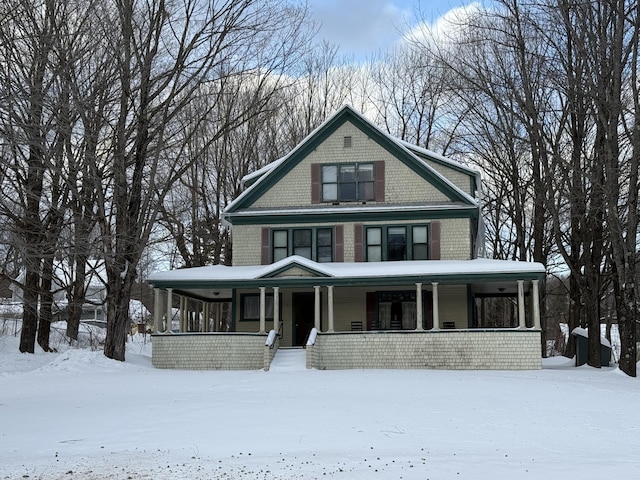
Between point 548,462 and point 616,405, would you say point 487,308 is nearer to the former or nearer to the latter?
point 616,405

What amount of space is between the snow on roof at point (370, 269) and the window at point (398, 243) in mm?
596

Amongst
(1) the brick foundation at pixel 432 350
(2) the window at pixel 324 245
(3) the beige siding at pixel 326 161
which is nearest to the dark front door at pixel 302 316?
(2) the window at pixel 324 245

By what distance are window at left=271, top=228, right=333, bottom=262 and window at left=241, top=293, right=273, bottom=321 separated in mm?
1535

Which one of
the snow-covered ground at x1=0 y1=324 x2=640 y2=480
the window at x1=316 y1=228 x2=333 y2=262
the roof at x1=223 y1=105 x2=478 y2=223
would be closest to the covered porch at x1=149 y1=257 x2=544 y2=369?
the window at x1=316 y1=228 x2=333 y2=262

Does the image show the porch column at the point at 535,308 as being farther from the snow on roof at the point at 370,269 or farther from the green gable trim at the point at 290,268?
the green gable trim at the point at 290,268

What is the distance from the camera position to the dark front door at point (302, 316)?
25734 mm

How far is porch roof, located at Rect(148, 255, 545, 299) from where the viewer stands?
22.5 metres

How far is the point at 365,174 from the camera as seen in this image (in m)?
25.8

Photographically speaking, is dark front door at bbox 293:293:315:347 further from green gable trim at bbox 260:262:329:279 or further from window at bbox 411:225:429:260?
window at bbox 411:225:429:260

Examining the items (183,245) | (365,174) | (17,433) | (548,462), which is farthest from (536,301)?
(183,245)

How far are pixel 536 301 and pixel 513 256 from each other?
60.6 feet

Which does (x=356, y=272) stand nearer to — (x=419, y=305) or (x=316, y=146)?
(x=419, y=305)

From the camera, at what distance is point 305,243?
25812mm

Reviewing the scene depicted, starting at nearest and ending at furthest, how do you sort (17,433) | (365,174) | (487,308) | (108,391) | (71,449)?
(71,449), (17,433), (108,391), (365,174), (487,308)
